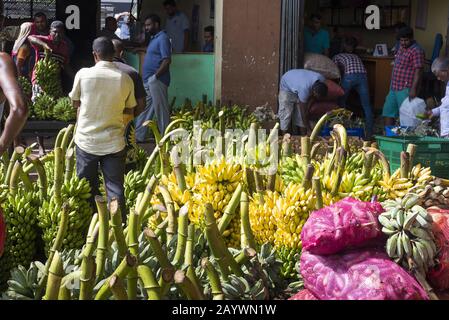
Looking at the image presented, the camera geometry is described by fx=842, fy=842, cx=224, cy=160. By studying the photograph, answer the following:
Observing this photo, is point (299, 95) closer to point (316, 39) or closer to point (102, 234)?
point (316, 39)

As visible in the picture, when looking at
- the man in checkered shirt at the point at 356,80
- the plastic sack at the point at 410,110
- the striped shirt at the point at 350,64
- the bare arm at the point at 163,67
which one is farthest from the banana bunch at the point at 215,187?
the striped shirt at the point at 350,64

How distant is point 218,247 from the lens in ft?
10.3

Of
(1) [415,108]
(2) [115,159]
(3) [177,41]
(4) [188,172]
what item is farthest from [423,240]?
(3) [177,41]

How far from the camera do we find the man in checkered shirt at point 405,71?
10583mm

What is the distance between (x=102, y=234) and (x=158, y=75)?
693 centimetres

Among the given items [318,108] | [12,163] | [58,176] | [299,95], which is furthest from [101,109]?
[318,108]

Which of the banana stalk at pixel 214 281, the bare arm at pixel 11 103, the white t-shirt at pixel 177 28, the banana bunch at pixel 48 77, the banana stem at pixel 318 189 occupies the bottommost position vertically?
the banana stalk at pixel 214 281

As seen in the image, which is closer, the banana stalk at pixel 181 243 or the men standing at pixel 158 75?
the banana stalk at pixel 181 243

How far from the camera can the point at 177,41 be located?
12859 millimetres

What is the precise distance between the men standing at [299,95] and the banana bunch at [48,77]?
99.7 inches

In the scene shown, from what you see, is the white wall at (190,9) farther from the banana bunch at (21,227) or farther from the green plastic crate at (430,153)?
the banana bunch at (21,227)

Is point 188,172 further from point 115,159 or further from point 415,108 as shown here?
point 415,108

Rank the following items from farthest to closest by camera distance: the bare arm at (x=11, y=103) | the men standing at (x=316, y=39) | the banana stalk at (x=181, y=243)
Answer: the men standing at (x=316, y=39)
the bare arm at (x=11, y=103)
the banana stalk at (x=181, y=243)

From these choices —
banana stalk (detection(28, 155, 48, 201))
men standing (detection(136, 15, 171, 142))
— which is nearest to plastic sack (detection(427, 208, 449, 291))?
banana stalk (detection(28, 155, 48, 201))
